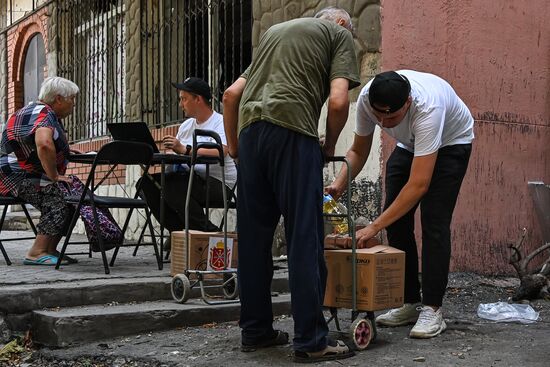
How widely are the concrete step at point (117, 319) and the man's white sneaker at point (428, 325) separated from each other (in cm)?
128

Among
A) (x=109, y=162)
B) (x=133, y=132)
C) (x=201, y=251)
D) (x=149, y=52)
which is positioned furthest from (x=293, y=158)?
(x=149, y=52)

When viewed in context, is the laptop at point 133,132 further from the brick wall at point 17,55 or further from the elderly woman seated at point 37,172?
the brick wall at point 17,55

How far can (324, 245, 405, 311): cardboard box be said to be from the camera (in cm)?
389

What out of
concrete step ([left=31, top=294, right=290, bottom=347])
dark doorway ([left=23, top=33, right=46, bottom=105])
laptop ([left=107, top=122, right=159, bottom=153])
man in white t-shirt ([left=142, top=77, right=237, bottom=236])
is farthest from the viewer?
dark doorway ([left=23, top=33, right=46, bottom=105])

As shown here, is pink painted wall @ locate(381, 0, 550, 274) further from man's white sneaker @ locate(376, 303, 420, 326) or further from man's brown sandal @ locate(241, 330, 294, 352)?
man's brown sandal @ locate(241, 330, 294, 352)

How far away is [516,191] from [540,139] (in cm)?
56

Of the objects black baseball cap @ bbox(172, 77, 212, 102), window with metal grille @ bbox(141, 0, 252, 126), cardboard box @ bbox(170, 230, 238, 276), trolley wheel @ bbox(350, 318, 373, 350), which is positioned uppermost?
window with metal grille @ bbox(141, 0, 252, 126)

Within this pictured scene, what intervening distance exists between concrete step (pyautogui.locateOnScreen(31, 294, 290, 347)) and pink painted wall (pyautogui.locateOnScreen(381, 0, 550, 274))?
213 centimetres

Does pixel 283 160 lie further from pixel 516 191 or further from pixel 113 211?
pixel 113 211

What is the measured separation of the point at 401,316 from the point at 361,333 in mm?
710

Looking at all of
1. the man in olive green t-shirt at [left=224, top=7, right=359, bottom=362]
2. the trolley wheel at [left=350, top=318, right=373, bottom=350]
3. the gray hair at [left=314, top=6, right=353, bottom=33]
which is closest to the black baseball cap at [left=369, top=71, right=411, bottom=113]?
the man in olive green t-shirt at [left=224, top=7, right=359, bottom=362]

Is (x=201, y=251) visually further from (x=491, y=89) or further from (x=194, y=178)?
(x=491, y=89)

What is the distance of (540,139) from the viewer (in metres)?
6.90

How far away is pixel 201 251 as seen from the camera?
5.22 m
